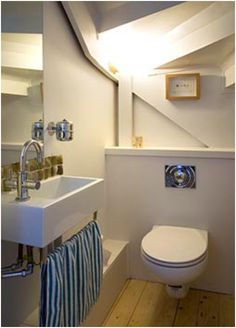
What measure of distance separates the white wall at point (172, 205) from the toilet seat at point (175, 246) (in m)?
0.15

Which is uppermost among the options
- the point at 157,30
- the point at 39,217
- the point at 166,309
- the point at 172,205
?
the point at 157,30

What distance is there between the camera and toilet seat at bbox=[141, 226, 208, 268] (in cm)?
178

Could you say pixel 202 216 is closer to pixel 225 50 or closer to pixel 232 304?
pixel 232 304

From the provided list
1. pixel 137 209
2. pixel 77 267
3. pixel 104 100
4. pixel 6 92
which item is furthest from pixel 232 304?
pixel 6 92

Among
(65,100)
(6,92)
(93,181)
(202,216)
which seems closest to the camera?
(6,92)

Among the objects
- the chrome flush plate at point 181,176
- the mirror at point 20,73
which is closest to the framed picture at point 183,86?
the chrome flush plate at point 181,176

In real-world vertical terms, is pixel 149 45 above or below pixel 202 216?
above

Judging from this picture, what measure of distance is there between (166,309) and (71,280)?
39.3 inches

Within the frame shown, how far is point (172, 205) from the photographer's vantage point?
7.97 ft

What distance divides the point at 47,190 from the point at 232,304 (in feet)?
5.08

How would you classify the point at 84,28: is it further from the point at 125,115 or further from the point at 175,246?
the point at 175,246

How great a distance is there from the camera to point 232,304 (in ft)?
7.12

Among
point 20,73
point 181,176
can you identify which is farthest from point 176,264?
point 20,73

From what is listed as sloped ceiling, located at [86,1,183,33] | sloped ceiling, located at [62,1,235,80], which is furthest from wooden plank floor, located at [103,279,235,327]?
sloped ceiling, located at [86,1,183,33]
